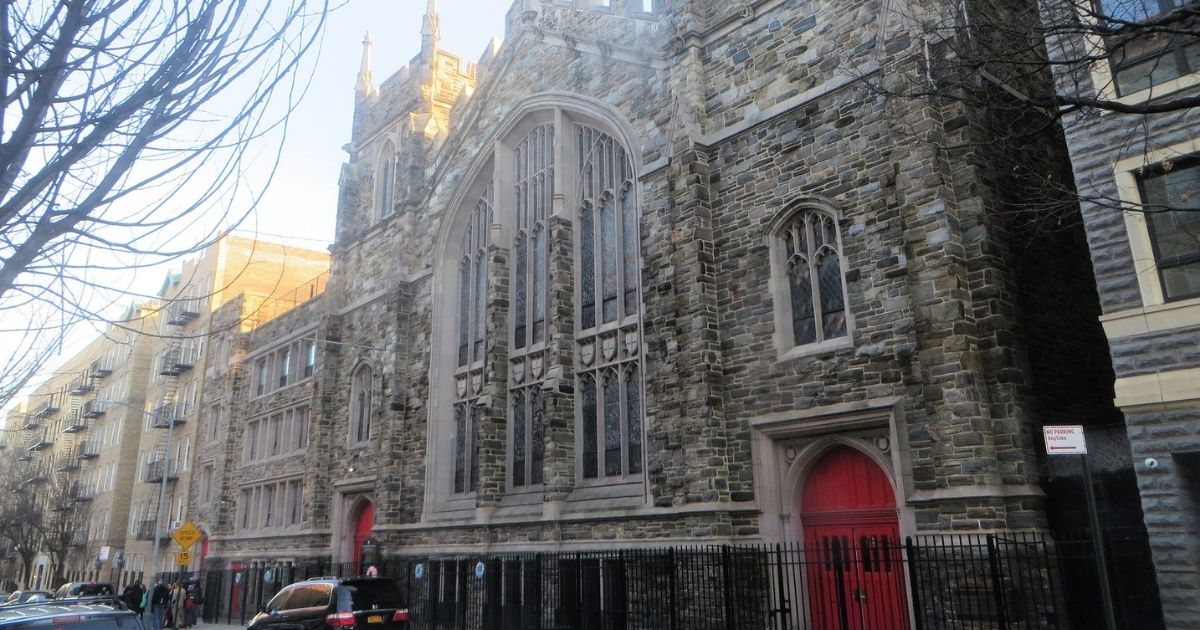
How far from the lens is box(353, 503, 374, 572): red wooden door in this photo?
2584 cm

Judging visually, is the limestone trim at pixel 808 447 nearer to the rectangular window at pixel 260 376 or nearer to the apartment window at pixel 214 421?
the rectangular window at pixel 260 376

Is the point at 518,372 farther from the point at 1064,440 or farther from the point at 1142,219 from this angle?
the point at 1064,440

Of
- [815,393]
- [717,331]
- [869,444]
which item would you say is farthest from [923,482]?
[717,331]

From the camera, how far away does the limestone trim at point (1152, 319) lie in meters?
10.1

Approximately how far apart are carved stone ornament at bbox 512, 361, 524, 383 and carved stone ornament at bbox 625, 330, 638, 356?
373 centimetres

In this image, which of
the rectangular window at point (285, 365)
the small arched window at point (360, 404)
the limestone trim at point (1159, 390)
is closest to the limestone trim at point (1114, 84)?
the limestone trim at point (1159, 390)

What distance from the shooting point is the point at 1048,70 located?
13211 millimetres

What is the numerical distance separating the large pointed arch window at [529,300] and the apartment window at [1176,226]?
468 inches

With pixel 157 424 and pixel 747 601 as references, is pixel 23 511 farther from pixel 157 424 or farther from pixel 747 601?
pixel 747 601

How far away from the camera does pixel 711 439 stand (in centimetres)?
1488

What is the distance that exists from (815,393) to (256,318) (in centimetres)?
2821

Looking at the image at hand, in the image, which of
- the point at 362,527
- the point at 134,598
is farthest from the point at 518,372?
the point at 134,598

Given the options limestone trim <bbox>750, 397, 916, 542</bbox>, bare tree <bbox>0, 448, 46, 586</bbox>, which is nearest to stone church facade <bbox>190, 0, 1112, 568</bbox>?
limestone trim <bbox>750, 397, 916, 542</bbox>

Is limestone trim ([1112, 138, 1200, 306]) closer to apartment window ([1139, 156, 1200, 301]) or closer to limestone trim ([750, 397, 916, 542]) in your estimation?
apartment window ([1139, 156, 1200, 301])
